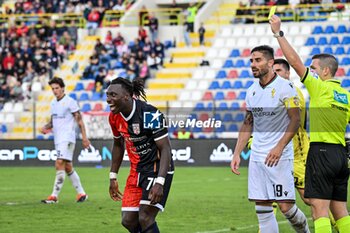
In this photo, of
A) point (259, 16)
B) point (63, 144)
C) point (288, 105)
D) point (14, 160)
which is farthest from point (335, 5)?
point (288, 105)

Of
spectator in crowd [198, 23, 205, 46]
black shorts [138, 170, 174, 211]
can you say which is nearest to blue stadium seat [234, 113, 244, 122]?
spectator in crowd [198, 23, 205, 46]

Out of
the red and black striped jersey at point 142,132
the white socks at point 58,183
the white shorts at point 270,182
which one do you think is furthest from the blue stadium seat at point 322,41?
the red and black striped jersey at point 142,132

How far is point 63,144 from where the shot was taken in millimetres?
19703

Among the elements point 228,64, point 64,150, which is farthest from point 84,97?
point 64,150

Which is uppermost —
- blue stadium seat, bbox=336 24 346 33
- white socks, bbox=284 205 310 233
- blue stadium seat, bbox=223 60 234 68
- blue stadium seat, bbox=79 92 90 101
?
white socks, bbox=284 205 310 233

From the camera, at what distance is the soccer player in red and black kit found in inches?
413

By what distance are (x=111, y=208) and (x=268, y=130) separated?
7330 millimetres

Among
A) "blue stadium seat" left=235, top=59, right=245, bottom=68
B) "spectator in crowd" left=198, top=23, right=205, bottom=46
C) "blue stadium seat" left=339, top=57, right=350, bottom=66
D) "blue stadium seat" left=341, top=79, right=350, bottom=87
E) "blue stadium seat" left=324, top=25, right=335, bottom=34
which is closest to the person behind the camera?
"blue stadium seat" left=341, top=79, right=350, bottom=87

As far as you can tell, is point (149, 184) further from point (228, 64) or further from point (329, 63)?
point (228, 64)

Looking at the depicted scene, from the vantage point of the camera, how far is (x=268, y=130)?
11.4m

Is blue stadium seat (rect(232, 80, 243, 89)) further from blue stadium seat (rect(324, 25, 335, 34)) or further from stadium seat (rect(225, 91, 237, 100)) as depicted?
blue stadium seat (rect(324, 25, 335, 34))

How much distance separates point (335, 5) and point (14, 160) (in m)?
15.8

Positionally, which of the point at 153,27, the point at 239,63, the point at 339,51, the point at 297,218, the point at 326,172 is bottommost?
the point at 239,63

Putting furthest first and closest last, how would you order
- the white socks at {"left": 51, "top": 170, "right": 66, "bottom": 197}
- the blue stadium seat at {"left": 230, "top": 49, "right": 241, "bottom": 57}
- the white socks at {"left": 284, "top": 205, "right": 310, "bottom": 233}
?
1. the blue stadium seat at {"left": 230, "top": 49, "right": 241, "bottom": 57}
2. the white socks at {"left": 51, "top": 170, "right": 66, "bottom": 197}
3. the white socks at {"left": 284, "top": 205, "right": 310, "bottom": 233}
